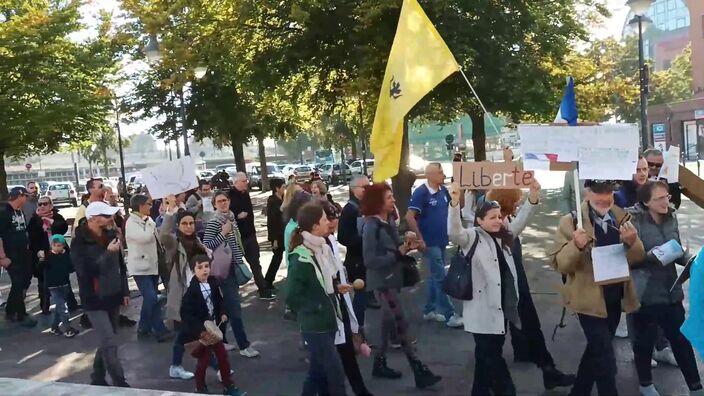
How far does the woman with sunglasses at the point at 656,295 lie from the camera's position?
503 cm

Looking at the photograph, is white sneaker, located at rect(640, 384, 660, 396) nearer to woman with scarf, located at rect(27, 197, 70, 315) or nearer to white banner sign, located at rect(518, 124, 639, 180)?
white banner sign, located at rect(518, 124, 639, 180)

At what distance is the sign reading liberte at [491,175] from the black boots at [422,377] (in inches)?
59.9

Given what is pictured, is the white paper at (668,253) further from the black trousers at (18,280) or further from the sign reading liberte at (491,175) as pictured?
the black trousers at (18,280)

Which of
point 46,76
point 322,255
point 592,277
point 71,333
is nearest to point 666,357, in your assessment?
point 592,277

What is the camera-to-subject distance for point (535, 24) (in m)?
13.2

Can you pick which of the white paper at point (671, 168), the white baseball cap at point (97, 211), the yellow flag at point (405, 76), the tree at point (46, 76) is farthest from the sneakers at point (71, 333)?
the tree at point (46, 76)

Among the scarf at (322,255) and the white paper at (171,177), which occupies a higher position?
the white paper at (171,177)

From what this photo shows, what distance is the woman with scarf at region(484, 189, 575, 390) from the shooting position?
5402mm

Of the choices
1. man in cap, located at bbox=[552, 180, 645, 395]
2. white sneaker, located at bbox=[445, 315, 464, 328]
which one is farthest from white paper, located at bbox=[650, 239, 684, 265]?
white sneaker, located at bbox=[445, 315, 464, 328]

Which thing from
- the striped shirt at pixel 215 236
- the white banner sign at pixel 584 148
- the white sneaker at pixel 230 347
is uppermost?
the white banner sign at pixel 584 148

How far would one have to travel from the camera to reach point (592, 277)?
4.68 m

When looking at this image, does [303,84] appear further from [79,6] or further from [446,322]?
[79,6]

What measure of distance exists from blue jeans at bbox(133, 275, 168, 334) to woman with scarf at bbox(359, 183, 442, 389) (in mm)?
3259

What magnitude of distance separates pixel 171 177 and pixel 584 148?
4.17 metres
